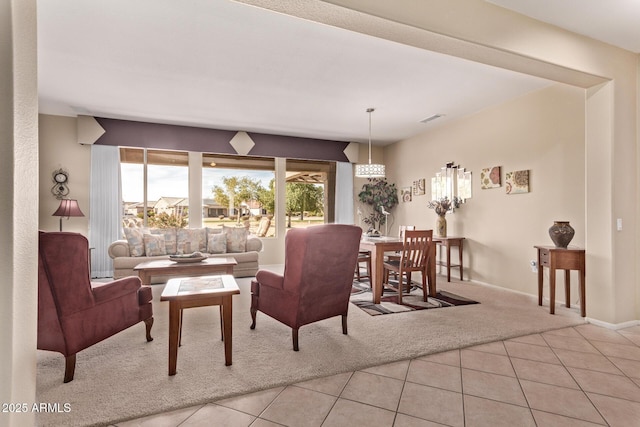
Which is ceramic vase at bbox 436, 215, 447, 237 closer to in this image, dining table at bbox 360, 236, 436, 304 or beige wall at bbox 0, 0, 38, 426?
dining table at bbox 360, 236, 436, 304

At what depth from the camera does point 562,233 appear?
3.54 metres

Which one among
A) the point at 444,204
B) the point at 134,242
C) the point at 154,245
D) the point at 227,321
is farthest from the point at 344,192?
the point at 227,321

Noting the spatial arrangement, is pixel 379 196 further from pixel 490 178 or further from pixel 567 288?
pixel 567 288

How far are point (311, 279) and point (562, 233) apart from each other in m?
2.86

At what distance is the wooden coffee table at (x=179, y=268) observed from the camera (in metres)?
3.77

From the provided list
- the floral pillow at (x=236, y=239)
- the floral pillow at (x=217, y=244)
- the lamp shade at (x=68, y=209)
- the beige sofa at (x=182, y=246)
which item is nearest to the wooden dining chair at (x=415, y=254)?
the beige sofa at (x=182, y=246)

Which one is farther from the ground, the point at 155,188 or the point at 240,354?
the point at 155,188

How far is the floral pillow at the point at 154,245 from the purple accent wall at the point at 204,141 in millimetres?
1784

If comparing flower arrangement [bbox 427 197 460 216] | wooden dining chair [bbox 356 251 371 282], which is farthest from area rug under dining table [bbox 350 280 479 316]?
flower arrangement [bbox 427 197 460 216]

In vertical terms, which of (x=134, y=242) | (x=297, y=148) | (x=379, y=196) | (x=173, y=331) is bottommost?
(x=173, y=331)

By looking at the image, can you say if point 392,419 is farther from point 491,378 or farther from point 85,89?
point 85,89

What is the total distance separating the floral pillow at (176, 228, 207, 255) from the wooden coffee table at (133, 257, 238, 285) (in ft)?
4.30

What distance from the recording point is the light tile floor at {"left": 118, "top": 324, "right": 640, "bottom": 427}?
1770mm

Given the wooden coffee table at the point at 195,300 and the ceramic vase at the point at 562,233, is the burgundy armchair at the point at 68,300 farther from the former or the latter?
the ceramic vase at the point at 562,233
